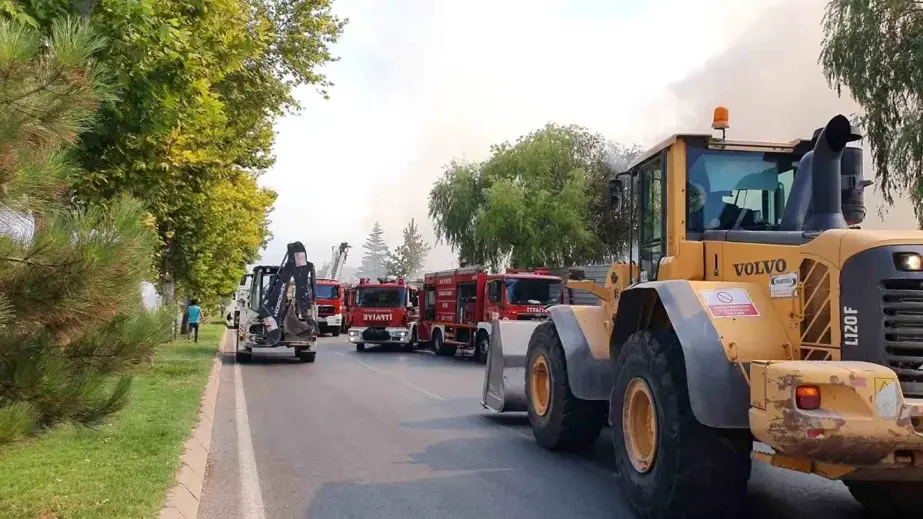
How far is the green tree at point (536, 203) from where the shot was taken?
3500 centimetres

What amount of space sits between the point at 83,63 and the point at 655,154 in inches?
183

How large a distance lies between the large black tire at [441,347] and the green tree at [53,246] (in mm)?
20581

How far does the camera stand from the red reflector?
435 cm

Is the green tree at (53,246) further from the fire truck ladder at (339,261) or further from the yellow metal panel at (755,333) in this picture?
the fire truck ladder at (339,261)

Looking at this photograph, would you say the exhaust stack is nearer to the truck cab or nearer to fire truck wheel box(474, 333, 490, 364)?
the truck cab

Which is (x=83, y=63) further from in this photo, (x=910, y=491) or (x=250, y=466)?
(x=910, y=491)

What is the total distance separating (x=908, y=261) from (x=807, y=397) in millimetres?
1049

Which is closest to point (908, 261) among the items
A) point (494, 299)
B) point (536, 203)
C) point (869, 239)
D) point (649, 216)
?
point (869, 239)

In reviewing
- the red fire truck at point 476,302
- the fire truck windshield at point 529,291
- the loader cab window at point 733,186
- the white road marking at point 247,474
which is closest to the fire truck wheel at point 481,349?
the red fire truck at point 476,302

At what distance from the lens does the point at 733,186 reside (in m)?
6.70

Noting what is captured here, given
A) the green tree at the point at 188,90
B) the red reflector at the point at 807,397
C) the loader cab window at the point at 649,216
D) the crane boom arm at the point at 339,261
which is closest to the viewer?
the red reflector at the point at 807,397

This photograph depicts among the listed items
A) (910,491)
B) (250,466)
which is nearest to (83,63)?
(250,466)

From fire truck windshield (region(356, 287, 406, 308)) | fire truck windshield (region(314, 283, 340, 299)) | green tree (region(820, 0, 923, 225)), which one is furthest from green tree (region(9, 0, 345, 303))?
fire truck windshield (region(314, 283, 340, 299))

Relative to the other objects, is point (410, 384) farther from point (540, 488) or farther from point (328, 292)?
point (328, 292)
